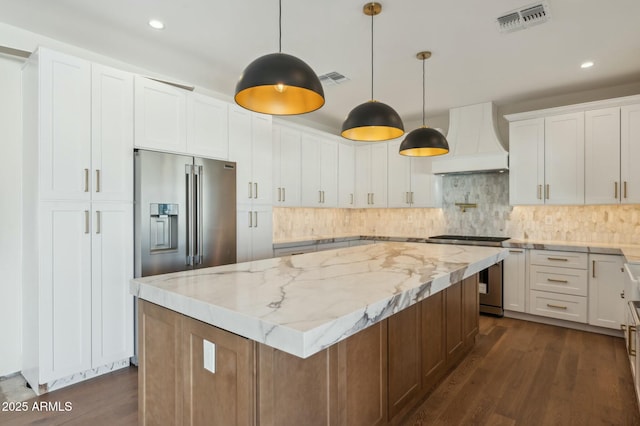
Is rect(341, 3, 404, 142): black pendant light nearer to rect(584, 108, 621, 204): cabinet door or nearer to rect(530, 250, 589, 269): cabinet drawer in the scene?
rect(530, 250, 589, 269): cabinet drawer

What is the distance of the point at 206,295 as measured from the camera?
1.43 m

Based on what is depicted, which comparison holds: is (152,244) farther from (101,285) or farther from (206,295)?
(206,295)

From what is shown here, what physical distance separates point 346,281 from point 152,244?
78.8 inches

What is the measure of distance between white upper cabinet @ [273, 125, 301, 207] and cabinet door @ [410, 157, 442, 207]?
5.85ft

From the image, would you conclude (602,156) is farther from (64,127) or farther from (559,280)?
(64,127)

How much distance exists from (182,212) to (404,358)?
7.37ft

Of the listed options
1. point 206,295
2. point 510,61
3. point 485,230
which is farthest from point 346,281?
point 485,230

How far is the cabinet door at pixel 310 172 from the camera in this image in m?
4.92

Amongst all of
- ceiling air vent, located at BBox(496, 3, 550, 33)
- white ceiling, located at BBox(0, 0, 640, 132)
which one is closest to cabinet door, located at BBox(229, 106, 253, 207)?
white ceiling, located at BBox(0, 0, 640, 132)

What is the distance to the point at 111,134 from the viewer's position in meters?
2.82

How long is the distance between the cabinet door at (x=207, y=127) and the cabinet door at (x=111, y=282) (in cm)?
88

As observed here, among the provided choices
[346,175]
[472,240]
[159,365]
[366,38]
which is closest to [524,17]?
[366,38]

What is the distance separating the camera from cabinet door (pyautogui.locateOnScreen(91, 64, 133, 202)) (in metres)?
2.74

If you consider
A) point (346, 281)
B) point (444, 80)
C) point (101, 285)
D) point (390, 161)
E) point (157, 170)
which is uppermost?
point (444, 80)
